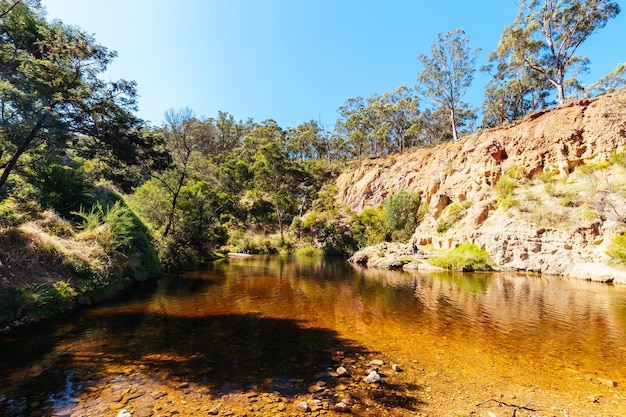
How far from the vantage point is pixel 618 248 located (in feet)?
61.3

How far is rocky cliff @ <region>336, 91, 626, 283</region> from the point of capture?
21516 millimetres

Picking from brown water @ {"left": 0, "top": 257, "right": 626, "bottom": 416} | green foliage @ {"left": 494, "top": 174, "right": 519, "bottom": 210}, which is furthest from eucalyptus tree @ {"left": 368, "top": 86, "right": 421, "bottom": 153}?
brown water @ {"left": 0, "top": 257, "right": 626, "bottom": 416}

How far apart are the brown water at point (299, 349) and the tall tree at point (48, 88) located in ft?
23.3

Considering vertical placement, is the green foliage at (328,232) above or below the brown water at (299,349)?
above

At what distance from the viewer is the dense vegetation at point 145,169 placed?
1073 centimetres

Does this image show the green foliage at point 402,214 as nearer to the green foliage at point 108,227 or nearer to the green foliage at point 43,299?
the green foliage at point 108,227

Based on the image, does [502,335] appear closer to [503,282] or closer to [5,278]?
[503,282]

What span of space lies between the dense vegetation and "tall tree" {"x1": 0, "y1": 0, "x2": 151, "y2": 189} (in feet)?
0.17

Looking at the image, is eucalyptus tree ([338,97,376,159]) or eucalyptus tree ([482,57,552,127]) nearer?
eucalyptus tree ([482,57,552,127])

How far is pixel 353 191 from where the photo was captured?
59344mm

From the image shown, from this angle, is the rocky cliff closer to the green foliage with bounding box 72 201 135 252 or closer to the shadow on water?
the shadow on water

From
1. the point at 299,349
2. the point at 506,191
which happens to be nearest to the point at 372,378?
the point at 299,349

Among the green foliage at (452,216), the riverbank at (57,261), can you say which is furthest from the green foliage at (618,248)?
the riverbank at (57,261)

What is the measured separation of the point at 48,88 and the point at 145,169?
664cm
